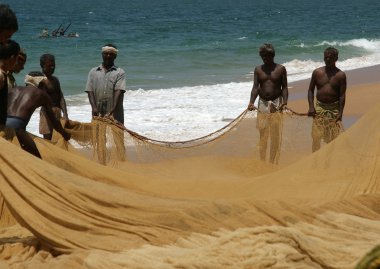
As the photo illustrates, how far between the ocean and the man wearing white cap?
3.30 meters

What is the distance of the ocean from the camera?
582 inches

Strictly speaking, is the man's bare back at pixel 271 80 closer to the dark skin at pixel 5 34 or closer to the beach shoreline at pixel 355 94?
the beach shoreline at pixel 355 94

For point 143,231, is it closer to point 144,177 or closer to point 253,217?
point 253,217

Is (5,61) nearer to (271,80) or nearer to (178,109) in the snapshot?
(271,80)

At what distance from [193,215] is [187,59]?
81.2ft

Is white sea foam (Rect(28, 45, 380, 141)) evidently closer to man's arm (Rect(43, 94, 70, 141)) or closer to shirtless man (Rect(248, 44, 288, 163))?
shirtless man (Rect(248, 44, 288, 163))

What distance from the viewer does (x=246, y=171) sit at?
7.58 meters

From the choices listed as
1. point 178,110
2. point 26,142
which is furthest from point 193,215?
point 178,110

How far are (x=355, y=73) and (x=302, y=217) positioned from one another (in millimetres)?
16414

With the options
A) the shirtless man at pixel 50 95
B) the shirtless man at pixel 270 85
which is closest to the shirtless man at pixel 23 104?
the shirtless man at pixel 50 95

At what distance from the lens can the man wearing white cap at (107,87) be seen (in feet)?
27.7

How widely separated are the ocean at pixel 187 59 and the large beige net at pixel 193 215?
5.68 metres

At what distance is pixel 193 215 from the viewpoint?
201 inches

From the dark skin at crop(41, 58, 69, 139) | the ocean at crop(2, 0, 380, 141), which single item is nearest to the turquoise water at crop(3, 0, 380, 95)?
the ocean at crop(2, 0, 380, 141)
